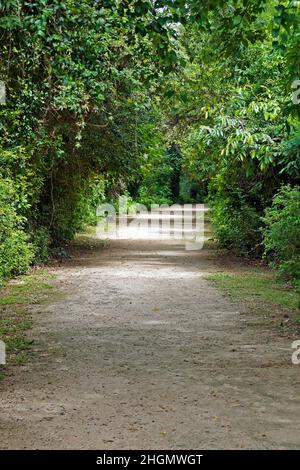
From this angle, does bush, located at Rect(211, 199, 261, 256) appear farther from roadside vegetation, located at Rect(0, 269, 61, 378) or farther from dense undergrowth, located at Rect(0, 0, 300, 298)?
roadside vegetation, located at Rect(0, 269, 61, 378)

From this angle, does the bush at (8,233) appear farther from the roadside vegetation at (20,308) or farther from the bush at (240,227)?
the bush at (240,227)

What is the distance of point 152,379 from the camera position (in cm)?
677

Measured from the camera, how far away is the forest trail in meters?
5.18

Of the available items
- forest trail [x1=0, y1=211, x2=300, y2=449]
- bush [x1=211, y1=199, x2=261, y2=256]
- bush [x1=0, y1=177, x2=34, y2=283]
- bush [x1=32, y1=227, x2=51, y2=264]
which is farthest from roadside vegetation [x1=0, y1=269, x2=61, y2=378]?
bush [x1=211, y1=199, x2=261, y2=256]

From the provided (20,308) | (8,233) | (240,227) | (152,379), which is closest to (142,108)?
Answer: (240,227)

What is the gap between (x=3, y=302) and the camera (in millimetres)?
11219

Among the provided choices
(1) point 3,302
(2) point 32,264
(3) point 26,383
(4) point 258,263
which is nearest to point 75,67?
(3) point 26,383

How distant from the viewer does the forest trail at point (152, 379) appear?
518cm

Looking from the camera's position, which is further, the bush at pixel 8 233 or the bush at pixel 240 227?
the bush at pixel 240 227

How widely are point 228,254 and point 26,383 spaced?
13.5 metres

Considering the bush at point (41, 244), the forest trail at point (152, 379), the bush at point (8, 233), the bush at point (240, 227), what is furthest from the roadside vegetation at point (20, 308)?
the bush at point (240, 227)

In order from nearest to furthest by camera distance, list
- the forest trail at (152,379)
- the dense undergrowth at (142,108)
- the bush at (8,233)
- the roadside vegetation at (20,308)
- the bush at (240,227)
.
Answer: the forest trail at (152,379) < the dense undergrowth at (142,108) < the roadside vegetation at (20,308) < the bush at (8,233) < the bush at (240,227)

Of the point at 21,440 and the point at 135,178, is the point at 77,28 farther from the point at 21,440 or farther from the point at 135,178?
the point at 135,178

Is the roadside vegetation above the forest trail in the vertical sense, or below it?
above
